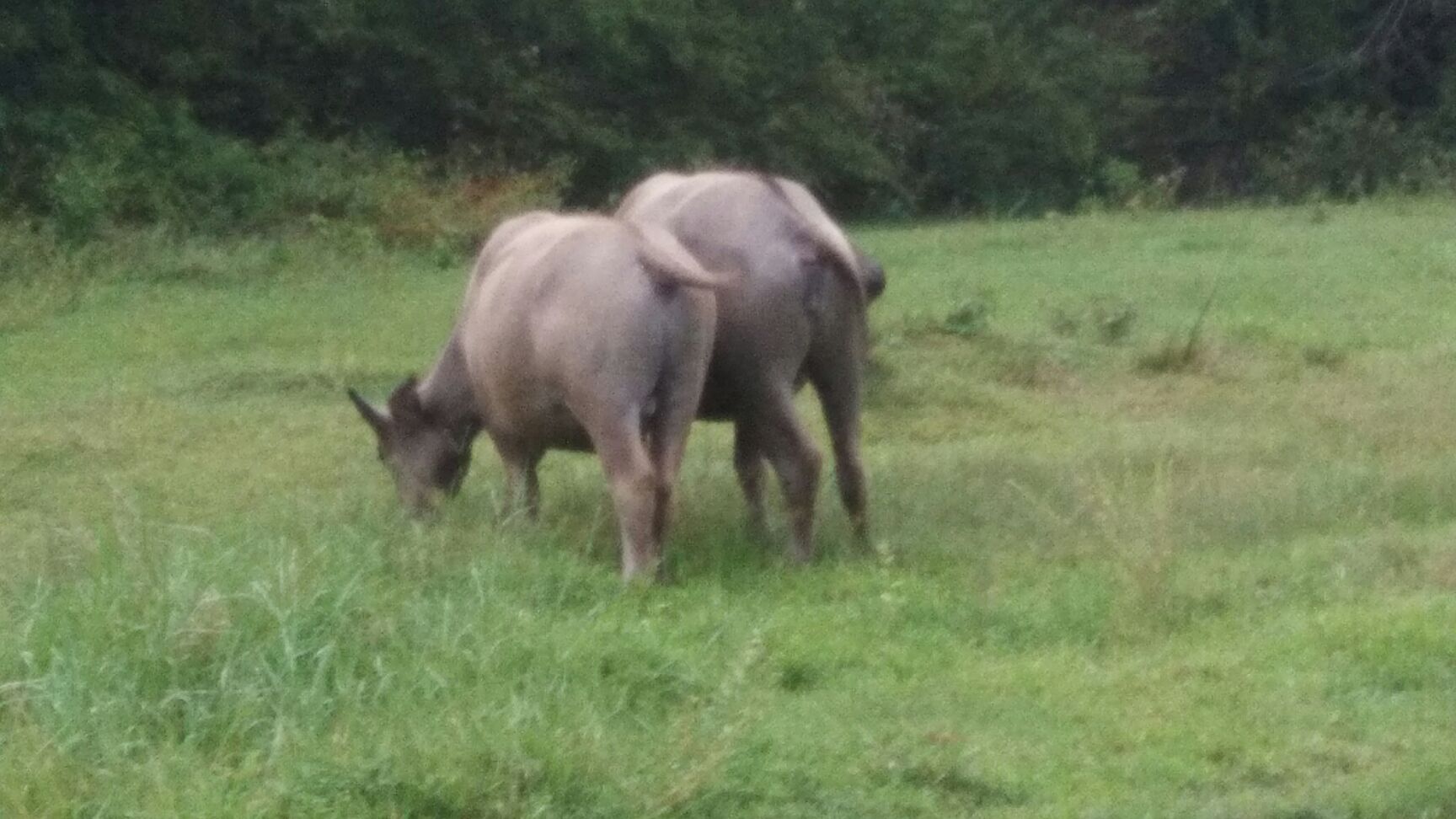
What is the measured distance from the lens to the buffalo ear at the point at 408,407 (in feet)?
35.2

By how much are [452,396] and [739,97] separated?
19786 mm

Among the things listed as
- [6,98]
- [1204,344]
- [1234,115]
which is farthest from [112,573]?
A: [1234,115]

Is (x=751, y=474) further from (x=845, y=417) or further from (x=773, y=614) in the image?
(x=773, y=614)

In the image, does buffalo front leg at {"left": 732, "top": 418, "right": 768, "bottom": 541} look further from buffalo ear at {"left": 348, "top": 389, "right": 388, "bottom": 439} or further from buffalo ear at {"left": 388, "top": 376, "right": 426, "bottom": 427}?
buffalo ear at {"left": 348, "top": 389, "right": 388, "bottom": 439}

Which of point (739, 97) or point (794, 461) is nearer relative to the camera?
point (794, 461)

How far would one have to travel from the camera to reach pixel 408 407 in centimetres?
1076

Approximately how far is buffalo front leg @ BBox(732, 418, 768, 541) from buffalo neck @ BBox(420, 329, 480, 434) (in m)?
1.16

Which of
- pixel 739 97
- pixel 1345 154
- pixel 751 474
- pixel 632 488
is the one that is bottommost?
pixel 1345 154

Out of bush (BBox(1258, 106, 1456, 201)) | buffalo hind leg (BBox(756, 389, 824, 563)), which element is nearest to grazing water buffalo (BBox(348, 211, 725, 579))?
buffalo hind leg (BBox(756, 389, 824, 563))

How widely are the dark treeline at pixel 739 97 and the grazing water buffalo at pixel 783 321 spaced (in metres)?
13.1

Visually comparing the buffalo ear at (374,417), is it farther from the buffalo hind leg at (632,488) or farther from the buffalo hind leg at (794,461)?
the buffalo hind leg at (632,488)

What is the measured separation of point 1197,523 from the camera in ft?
34.0

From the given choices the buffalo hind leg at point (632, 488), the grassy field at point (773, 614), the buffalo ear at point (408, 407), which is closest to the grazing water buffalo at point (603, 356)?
the buffalo hind leg at point (632, 488)

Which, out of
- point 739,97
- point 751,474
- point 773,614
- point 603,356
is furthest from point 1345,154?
point 773,614
